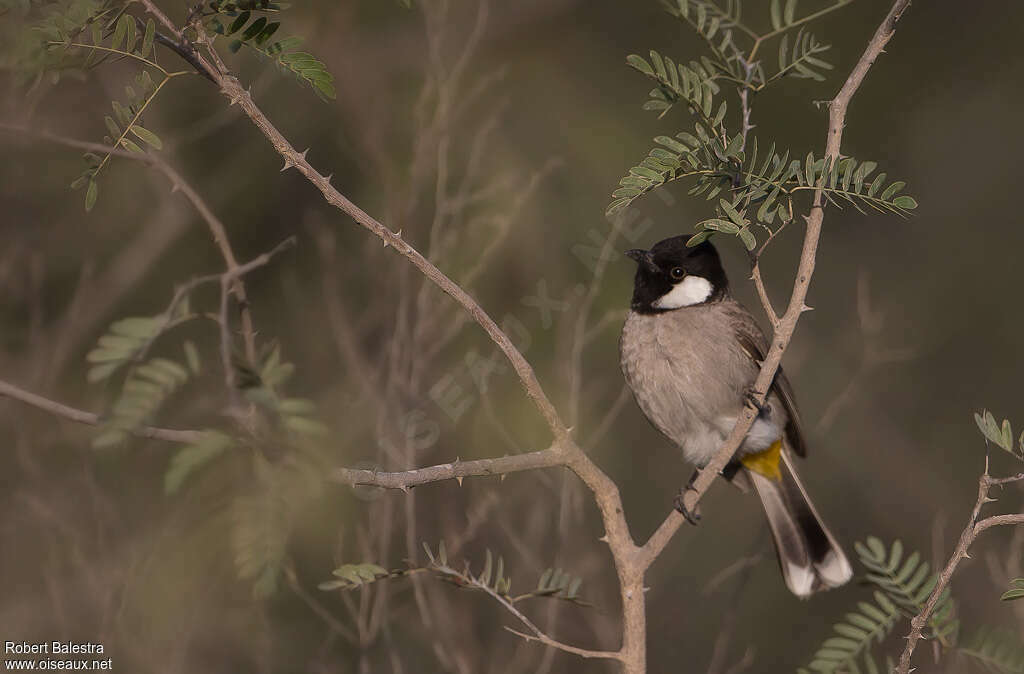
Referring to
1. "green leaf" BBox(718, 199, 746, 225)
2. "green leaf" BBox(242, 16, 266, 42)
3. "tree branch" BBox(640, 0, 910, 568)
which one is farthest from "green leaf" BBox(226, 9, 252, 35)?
"tree branch" BBox(640, 0, 910, 568)

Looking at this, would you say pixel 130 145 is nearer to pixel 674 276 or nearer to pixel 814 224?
pixel 814 224

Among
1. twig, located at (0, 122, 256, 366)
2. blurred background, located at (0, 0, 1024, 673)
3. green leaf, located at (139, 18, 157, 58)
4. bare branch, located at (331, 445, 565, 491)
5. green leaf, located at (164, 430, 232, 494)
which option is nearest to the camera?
green leaf, located at (164, 430, 232, 494)

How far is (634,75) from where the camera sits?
6.84 m

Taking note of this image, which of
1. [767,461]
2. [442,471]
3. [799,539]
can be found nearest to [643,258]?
[767,461]

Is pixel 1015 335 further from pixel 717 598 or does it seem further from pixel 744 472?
pixel 744 472

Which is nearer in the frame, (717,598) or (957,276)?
(717,598)

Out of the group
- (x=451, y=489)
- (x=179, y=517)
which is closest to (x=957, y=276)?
(x=451, y=489)

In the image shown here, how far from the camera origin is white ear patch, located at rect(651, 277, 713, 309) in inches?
165

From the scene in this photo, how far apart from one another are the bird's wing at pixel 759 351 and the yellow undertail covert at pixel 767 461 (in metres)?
0.08

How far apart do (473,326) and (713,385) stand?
4.97 ft

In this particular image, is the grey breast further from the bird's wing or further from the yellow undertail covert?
the yellow undertail covert

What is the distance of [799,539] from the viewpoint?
14.3 feet

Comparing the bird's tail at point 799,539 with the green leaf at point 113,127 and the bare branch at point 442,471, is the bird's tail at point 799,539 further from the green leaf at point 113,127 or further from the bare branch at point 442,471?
the green leaf at point 113,127

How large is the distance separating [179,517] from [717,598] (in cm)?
440
